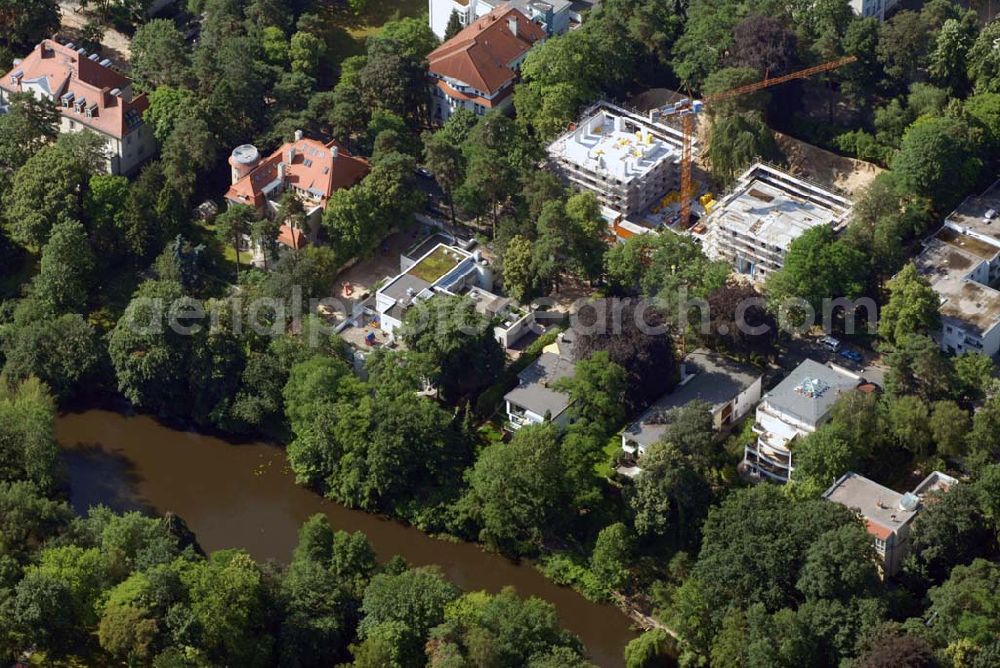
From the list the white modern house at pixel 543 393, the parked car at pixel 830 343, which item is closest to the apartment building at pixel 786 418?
the parked car at pixel 830 343

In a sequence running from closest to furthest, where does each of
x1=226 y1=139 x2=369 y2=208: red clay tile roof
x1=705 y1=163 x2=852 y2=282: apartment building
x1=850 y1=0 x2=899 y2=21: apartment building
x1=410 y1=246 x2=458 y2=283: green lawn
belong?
x1=705 y1=163 x2=852 y2=282: apartment building, x1=410 y1=246 x2=458 y2=283: green lawn, x1=226 y1=139 x2=369 y2=208: red clay tile roof, x1=850 y1=0 x2=899 y2=21: apartment building

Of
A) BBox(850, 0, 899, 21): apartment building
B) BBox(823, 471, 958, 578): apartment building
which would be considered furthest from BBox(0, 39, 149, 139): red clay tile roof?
BBox(823, 471, 958, 578): apartment building

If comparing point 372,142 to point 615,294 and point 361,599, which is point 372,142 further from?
point 361,599

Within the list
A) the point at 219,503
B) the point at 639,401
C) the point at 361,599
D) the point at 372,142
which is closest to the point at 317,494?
the point at 219,503

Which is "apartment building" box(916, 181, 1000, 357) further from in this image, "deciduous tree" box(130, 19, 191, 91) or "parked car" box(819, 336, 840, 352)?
"deciduous tree" box(130, 19, 191, 91)

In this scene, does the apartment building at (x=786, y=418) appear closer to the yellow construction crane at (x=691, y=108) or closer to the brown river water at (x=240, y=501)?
the brown river water at (x=240, y=501)

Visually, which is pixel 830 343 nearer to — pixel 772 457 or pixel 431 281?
pixel 772 457

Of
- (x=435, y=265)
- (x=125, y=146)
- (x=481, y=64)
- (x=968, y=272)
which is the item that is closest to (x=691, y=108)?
(x=481, y=64)
